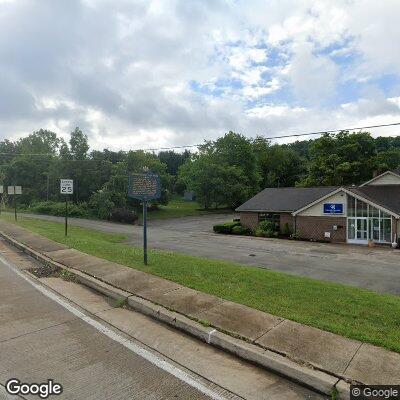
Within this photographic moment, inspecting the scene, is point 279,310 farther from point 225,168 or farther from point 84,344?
point 225,168

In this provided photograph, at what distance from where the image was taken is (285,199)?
1417 inches

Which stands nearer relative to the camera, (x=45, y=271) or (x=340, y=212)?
(x=45, y=271)

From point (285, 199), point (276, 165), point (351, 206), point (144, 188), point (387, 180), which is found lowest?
point (351, 206)

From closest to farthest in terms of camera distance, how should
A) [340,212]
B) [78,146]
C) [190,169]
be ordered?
[340,212] → [78,146] → [190,169]

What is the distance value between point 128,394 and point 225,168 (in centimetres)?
5843

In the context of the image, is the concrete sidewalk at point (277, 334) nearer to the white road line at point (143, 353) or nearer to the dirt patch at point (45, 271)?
the white road line at point (143, 353)

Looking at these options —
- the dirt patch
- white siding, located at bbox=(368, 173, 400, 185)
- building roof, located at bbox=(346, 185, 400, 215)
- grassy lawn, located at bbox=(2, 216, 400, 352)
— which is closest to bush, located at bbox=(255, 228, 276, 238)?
building roof, located at bbox=(346, 185, 400, 215)

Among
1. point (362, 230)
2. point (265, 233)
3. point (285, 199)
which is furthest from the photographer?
point (285, 199)

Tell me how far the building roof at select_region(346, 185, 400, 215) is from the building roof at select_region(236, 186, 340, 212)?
2.73 m

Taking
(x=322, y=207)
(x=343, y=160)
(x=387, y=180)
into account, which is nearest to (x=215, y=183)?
(x=343, y=160)

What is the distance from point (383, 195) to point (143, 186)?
2846 centimetres

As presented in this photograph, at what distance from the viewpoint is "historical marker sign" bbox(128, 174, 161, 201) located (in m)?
11.2

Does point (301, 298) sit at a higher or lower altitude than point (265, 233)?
higher

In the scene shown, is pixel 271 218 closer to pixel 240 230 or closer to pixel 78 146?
pixel 240 230
